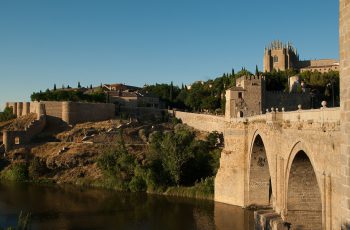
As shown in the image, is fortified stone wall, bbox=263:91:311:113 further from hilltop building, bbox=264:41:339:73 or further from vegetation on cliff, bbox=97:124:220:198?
hilltop building, bbox=264:41:339:73

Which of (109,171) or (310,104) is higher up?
(310,104)

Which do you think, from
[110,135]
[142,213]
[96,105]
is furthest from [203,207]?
[96,105]

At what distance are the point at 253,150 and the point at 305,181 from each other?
30.5 feet

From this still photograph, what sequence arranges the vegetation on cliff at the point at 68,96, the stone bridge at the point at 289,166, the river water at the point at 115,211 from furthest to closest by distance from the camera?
the vegetation on cliff at the point at 68,96
the river water at the point at 115,211
the stone bridge at the point at 289,166

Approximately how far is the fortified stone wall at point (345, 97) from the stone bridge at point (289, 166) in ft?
0.96

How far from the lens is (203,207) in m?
26.1

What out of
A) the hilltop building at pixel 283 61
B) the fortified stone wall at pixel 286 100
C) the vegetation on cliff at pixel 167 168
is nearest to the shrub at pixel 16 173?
the vegetation on cliff at pixel 167 168

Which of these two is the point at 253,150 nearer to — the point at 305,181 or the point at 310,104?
the point at 305,181

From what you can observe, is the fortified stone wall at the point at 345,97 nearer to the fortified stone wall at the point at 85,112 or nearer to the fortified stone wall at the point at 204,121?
the fortified stone wall at the point at 204,121

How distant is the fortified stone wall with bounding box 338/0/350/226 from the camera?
5.58 metres

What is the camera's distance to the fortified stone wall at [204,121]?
140 ft

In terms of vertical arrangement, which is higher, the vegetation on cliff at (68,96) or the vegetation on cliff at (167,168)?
the vegetation on cliff at (68,96)

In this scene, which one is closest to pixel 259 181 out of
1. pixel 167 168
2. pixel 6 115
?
→ pixel 167 168

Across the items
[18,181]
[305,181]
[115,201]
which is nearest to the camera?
[305,181]
